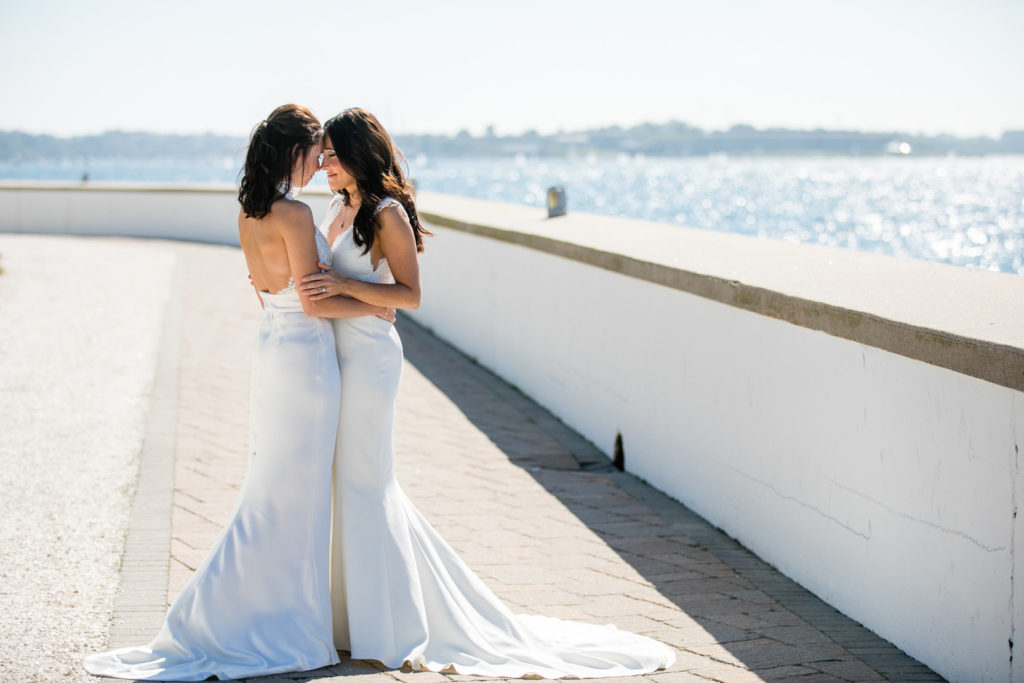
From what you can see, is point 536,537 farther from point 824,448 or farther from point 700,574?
point 824,448

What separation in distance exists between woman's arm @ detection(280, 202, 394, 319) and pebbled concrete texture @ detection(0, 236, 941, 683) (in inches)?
45.9

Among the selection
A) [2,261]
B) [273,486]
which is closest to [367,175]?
[273,486]

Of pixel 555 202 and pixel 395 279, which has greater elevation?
pixel 555 202

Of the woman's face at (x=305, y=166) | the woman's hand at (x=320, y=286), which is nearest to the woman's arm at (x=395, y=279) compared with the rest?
the woman's hand at (x=320, y=286)

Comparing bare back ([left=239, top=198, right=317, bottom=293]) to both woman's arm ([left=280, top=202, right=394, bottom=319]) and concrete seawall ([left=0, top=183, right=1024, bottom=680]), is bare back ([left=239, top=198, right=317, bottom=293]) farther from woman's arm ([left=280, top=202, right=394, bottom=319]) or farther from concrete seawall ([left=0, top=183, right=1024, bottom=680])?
concrete seawall ([left=0, top=183, right=1024, bottom=680])

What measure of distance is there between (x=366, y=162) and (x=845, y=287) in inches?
89.4

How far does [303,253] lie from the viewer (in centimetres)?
376

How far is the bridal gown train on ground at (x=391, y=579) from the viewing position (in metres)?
3.80

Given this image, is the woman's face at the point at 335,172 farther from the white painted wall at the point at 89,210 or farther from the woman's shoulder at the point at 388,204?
the white painted wall at the point at 89,210

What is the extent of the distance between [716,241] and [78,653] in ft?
16.3

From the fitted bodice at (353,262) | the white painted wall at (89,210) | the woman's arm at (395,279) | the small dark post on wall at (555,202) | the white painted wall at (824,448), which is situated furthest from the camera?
the white painted wall at (89,210)

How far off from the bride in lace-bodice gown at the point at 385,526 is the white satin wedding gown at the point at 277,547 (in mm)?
80

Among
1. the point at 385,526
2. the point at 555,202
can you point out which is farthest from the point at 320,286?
the point at 555,202

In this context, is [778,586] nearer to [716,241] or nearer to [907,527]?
[907,527]
